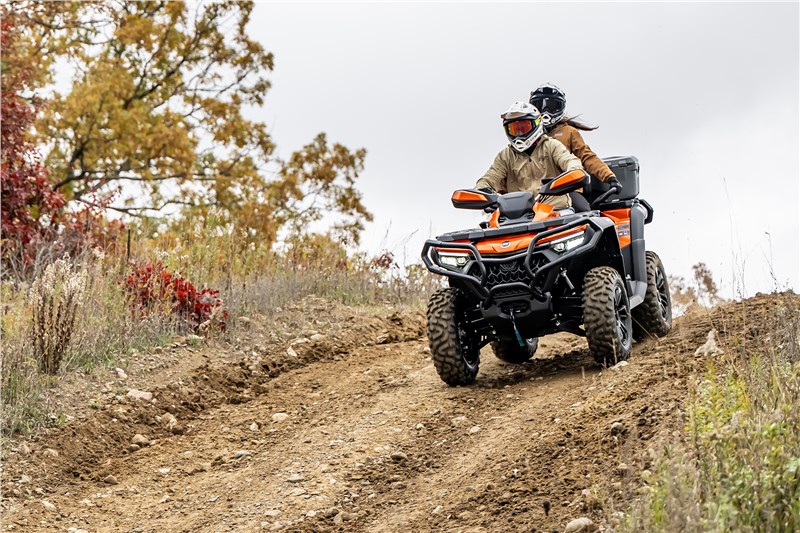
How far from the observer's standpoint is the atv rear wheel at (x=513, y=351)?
31.3 ft

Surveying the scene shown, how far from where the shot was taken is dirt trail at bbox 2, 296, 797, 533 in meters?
5.98

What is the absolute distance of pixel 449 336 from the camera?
8.22 metres

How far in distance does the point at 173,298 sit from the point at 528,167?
147 inches

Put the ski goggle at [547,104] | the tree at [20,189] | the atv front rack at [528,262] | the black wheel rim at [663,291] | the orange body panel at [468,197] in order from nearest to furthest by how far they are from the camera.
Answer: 1. the atv front rack at [528,262]
2. the orange body panel at [468,197]
3. the ski goggle at [547,104]
4. the black wheel rim at [663,291]
5. the tree at [20,189]

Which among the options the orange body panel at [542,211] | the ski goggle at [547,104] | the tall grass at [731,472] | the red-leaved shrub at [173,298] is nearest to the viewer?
the tall grass at [731,472]

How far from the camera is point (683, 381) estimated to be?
7.00 meters

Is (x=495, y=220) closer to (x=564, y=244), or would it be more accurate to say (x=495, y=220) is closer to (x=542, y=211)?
(x=542, y=211)

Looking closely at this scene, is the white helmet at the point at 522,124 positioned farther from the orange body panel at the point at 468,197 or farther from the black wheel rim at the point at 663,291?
the black wheel rim at the point at 663,291

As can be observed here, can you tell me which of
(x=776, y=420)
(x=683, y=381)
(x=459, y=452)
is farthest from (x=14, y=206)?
(x=776, y=420)

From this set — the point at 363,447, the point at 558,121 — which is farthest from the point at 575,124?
the point at 363,447

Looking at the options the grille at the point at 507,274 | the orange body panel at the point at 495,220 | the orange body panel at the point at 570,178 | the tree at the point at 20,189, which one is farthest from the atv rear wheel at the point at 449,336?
the tree at the point at 20,189

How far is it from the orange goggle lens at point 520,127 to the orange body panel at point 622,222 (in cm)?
109

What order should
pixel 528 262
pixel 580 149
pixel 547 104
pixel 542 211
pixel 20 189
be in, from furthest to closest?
pixel 20 189
pixel 547 104
pixel 580 149
pixel 542 211
pixel 528 262

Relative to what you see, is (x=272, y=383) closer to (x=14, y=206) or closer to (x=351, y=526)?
(x=351, y=526)
